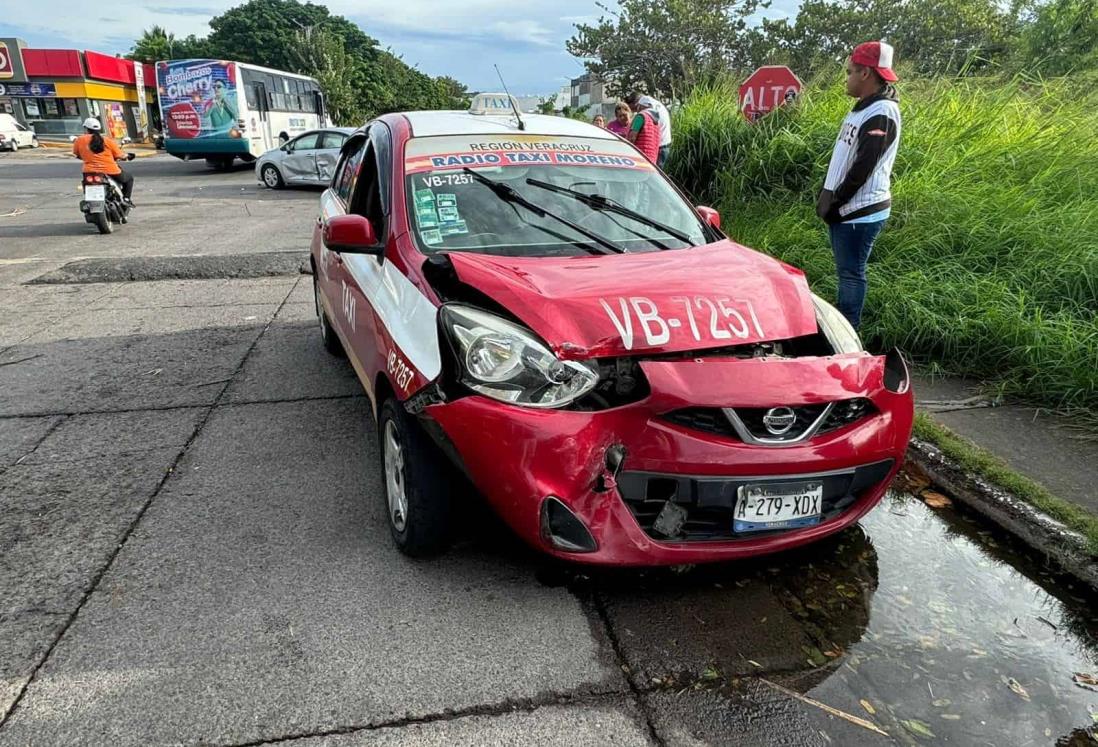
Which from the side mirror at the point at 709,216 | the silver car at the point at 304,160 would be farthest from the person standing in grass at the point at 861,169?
the silver car at the point at 304,160

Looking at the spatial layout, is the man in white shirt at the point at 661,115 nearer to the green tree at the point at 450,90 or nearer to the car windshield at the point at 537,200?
the car windshield at the point at 537,200

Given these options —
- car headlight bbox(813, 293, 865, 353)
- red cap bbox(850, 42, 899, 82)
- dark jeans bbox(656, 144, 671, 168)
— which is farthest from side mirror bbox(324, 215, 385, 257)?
dark jeans bbox(656, 144, 671, 168)

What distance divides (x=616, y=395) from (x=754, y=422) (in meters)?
0.47

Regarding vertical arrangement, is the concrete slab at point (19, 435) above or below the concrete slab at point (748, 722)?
below

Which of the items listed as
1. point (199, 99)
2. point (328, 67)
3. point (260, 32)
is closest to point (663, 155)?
point (199, 99)

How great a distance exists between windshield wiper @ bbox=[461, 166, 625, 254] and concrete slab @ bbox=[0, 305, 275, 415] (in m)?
2.53

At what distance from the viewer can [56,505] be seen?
343 centimetres

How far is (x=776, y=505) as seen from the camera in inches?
96.8

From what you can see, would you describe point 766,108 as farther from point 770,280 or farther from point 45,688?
point 45,688

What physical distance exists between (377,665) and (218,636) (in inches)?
23.5

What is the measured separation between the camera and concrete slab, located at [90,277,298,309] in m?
7.37

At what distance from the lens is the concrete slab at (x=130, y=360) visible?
15.8 ft

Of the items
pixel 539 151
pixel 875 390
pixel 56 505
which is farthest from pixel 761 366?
pixel 56 505

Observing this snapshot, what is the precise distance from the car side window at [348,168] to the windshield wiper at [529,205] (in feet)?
3.78
